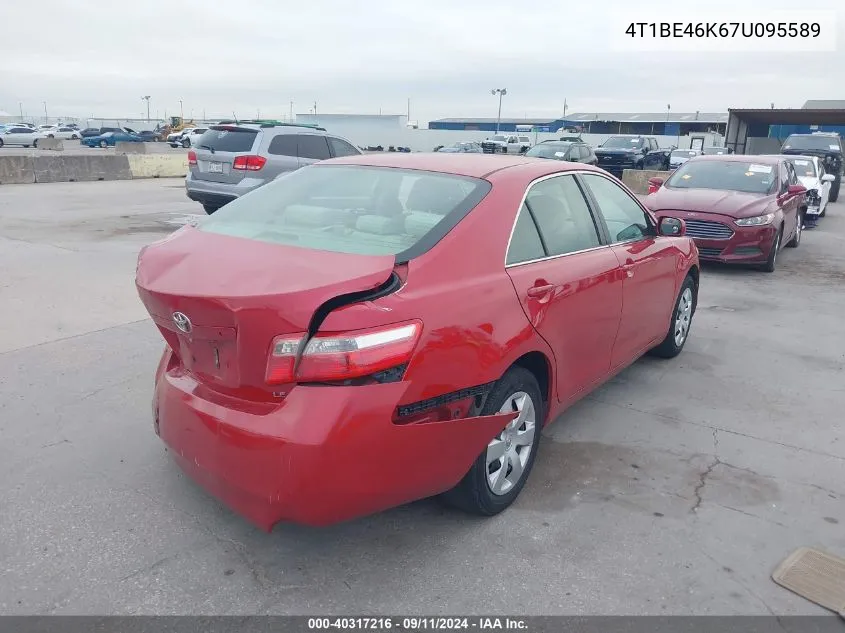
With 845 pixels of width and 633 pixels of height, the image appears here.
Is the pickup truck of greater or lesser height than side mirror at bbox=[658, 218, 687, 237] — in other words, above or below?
below

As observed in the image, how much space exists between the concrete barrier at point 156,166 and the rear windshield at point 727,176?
1780cm

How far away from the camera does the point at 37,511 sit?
322cm

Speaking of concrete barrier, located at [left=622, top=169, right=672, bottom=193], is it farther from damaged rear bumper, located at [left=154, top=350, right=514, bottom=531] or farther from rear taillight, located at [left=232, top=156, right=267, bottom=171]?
damaged rear bumper, located at [left=154, top=350, right=514, bottom=531]

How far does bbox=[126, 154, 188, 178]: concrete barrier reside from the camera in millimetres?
22438

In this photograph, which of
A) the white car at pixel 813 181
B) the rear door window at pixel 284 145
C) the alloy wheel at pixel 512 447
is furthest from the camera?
the white car at pixel 813 181

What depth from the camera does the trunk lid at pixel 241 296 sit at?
2498 mm

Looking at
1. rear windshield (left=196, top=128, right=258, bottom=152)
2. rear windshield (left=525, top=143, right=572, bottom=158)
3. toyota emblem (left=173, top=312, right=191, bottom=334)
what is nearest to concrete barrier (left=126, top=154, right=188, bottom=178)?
rear windshield (left=196, top=128, right=258, bottom=152)

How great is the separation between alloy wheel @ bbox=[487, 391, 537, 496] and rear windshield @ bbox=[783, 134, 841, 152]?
22.9m

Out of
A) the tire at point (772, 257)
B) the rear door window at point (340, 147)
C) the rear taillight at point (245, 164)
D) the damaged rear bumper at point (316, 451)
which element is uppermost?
the rear door window at point (340, 147)

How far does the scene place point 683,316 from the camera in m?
5.81

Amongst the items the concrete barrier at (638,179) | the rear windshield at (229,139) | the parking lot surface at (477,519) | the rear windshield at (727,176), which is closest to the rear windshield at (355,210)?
the parking lot surface at (477,519)

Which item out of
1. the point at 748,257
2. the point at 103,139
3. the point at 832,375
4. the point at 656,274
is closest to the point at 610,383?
the point at 656,274

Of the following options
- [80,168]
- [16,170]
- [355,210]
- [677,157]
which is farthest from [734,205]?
[677,157]

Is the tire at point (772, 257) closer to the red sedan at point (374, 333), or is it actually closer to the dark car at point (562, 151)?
the red sedan at point (374, 333)
